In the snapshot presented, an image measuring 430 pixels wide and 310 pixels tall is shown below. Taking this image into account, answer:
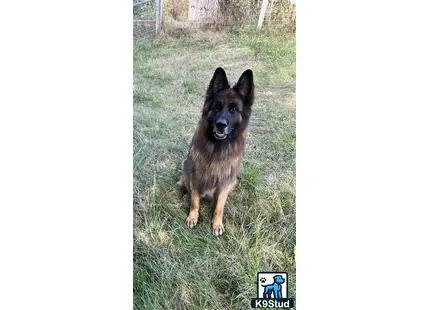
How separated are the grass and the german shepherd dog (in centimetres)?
5

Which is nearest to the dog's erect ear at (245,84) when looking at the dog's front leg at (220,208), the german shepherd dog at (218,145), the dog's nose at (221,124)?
the german shepherd dog at (218,145)

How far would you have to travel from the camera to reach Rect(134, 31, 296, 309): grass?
2.43 m

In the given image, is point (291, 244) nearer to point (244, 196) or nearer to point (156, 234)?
point (244, 196)

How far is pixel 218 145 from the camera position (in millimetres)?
2482

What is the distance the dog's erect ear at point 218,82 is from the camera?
8.02 feet

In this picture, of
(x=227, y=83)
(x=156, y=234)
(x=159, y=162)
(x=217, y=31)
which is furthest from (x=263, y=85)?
(x=156, y=234)

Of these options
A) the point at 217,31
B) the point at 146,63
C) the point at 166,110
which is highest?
the point at 217,31

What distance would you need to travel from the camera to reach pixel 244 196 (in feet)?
8.27

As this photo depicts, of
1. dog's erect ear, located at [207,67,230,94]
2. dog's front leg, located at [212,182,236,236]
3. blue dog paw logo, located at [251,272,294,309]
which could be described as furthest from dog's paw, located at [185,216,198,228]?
dog's erect ear, located at [207,67,230,94]

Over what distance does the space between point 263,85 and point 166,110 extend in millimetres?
618

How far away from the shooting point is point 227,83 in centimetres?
245

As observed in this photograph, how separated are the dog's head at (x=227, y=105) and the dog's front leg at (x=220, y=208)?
1.06ft

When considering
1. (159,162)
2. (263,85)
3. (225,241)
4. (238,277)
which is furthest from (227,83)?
(238,277)
